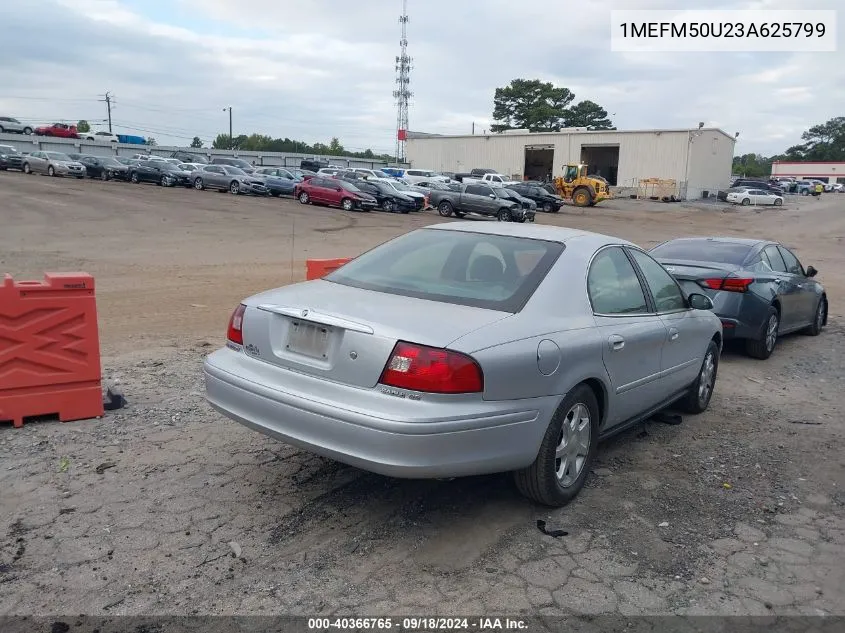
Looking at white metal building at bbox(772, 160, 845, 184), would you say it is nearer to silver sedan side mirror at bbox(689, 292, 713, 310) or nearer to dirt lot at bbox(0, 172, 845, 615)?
silver sedan side mirror at bbox(689, 292, 713, 310)

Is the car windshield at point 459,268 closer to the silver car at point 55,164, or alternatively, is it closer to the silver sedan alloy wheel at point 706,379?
the silver sedan alloy wheel at point 706,379

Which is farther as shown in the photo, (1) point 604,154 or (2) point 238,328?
(1) point 604,154

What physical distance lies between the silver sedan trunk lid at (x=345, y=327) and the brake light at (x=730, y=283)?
209 inches

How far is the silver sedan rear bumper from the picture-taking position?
3377mm

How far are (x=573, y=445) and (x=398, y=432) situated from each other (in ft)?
4.36

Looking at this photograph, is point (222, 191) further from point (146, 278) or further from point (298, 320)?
point (298, 320)

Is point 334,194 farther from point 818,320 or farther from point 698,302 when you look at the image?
point 698,302

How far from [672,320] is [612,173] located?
6352 cm

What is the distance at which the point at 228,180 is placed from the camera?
38156mm

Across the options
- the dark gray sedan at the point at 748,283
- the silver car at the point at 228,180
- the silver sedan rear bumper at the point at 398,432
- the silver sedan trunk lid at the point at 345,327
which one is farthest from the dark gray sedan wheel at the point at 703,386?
the silver car at the point at 228,180

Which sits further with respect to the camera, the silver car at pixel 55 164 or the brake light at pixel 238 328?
the silver car at pixel 55 164

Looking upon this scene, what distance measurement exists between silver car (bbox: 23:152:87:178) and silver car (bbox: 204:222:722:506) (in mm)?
40986

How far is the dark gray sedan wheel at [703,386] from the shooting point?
6.09m

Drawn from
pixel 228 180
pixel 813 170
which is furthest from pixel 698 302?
pixel 813 170
